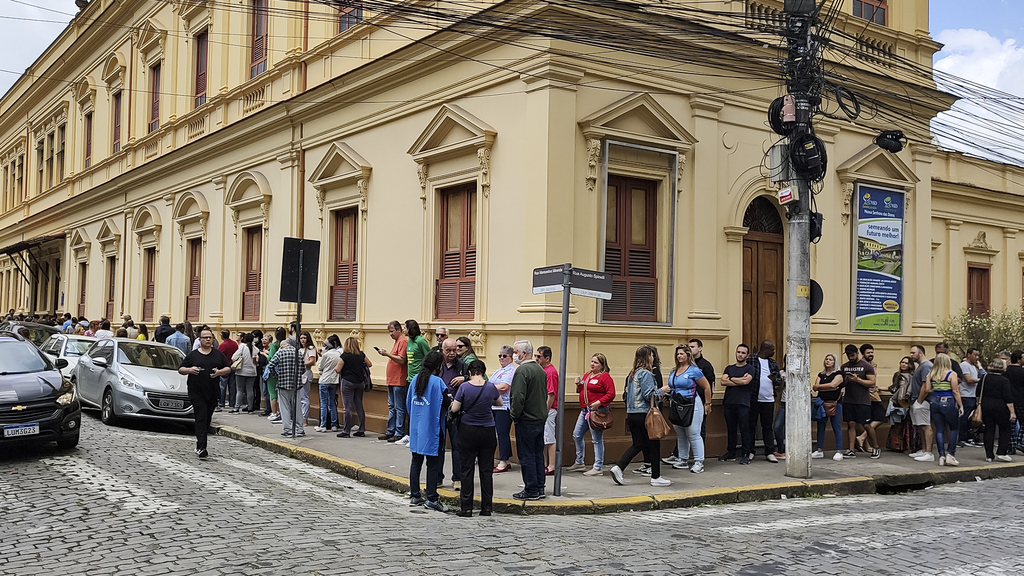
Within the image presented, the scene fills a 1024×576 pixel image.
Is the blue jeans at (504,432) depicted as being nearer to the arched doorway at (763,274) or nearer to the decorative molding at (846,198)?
the arched doorway at (763,274)

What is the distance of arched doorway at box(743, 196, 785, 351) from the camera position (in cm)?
1458

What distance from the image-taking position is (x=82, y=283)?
3166 centimetres

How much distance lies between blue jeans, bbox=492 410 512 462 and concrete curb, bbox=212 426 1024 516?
141 cm

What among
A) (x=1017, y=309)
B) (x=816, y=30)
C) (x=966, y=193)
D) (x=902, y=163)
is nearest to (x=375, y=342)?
(x=816, y=30)

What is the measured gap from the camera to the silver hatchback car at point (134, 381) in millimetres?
14531

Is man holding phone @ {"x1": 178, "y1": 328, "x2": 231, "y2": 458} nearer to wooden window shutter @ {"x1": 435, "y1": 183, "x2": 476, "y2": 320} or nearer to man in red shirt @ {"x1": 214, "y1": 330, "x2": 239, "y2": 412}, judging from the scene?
wooden window shutter @ {"x1": 435, "y1": 183, "x2": 476, "y2": 320}

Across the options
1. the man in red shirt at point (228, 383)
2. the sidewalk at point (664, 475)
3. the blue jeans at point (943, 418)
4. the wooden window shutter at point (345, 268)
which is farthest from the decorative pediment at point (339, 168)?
the blue jeans at point (943, 418)

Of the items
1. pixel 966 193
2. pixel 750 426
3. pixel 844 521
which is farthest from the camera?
pixel 966 193

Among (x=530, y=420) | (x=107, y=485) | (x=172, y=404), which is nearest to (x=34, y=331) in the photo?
(x=172, y=404)

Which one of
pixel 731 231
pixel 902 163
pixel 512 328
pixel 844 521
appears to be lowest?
pixel 844 521

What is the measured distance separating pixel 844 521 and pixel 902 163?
957 centimetres

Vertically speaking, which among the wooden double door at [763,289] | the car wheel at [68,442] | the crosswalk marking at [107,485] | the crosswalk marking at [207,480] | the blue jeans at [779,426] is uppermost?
the wooden double door at [763,289]

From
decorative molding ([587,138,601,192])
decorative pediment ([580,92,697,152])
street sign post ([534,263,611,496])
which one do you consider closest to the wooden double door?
decorative pediment ([580,92,697,152])

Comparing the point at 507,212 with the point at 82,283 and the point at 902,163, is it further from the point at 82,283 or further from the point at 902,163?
the point at 82,283
